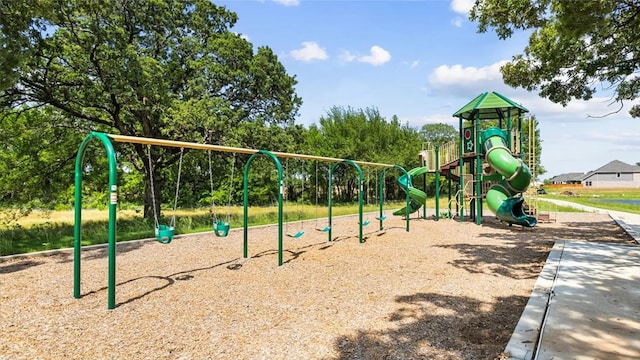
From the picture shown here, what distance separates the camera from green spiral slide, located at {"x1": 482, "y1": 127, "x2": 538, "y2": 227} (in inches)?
486

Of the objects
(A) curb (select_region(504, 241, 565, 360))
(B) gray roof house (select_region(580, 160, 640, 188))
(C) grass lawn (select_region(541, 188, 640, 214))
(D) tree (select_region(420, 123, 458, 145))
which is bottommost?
(A) curb (select_region(504, 241, 565, 360))

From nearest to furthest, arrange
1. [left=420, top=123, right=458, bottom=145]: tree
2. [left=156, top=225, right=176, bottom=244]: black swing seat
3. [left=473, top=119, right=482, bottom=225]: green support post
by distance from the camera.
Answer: [left=156, top=225, right=176, bottom=244]: black swing seat < [left=473, top=119, right=482, bottom=225]: green support post < [left=420, top=123, right=458, bottom=145]: tree

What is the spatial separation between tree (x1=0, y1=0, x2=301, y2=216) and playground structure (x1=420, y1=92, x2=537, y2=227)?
802cm

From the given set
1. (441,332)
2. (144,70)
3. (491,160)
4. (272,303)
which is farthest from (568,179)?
(272,303)

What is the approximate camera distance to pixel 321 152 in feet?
107

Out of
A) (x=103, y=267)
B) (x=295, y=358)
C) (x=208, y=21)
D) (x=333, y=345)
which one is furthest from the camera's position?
(x=208, y=21)

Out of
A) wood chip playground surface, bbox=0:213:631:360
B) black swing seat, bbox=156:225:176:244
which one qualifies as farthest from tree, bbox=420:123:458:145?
black swing seat, bbox=156:225:176:244

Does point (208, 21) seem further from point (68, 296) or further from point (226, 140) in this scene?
point (68, 296)

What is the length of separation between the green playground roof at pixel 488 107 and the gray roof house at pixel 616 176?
290ft

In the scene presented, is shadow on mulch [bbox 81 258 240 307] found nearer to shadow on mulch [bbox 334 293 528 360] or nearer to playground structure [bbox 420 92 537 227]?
shadow on mulch [bbox 334 293 528 360]

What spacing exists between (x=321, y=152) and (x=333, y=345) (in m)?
29.2

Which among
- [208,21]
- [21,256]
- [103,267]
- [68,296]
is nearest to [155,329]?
[68,296]

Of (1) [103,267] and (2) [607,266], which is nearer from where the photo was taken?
(2) [607,266]

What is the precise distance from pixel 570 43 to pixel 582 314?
25.3ft
